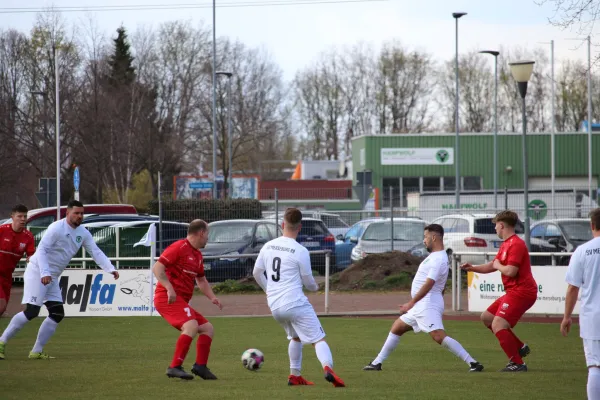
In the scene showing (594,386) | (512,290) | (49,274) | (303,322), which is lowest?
(594,386)

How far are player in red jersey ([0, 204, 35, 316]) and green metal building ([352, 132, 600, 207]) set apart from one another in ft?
142

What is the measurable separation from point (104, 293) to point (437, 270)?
9.93 meters

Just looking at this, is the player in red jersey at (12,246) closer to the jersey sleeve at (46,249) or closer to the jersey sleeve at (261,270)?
the jersey sleeve at (46,249)

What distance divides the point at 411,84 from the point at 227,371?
210ft

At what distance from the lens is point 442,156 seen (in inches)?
2244

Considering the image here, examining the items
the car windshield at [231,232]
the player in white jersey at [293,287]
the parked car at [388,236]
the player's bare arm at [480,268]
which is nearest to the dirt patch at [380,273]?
the parked car at [388,236]

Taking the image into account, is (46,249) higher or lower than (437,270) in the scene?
higher

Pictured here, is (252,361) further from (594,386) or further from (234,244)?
(234,244)

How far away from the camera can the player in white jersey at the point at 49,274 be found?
479 inches

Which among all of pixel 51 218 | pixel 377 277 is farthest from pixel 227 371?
pixel 51 218

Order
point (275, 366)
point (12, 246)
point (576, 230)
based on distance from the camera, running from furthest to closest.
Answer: point (576, 230), point (12, 246), point (275, 366)

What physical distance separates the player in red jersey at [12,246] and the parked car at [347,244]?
45.0ft

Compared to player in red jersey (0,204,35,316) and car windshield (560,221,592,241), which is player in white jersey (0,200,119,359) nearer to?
player in red jersey (0,204,35,316)

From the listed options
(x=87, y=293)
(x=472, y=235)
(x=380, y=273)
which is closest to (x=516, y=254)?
(x=87, y=293)
